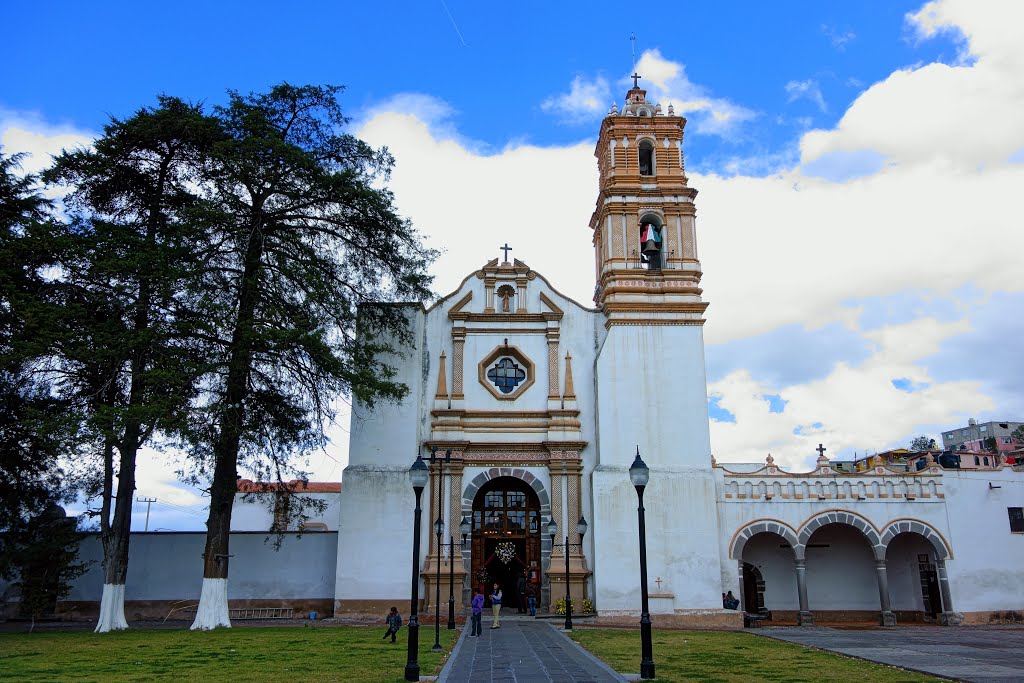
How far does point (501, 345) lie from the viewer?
77.9 ft

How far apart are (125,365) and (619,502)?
12642mm

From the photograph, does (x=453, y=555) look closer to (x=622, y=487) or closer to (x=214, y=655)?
(x=622, y=487)

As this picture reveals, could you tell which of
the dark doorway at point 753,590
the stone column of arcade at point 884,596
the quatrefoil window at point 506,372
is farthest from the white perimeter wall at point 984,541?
the quatrefoil window at point 506,372

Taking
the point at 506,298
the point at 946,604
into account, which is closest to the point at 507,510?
the point at 506,298

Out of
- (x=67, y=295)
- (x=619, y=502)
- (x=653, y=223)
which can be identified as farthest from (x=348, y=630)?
(x=653, y=223)

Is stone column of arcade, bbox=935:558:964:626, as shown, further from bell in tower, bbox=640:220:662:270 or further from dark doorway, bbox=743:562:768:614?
bell in tower, bbox=640:220:662:270

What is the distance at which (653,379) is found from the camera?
22.9 m

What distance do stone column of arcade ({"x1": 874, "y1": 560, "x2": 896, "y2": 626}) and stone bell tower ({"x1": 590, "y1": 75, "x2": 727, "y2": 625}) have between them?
4.57 metres

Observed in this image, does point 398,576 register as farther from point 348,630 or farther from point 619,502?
point 619,502

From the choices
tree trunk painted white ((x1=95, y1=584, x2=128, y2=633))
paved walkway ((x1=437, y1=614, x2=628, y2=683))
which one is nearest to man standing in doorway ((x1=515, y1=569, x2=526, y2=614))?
paved walkway ((x1=437, y1=614, x2=628, y2=683))

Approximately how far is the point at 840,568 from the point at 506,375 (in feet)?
37.1

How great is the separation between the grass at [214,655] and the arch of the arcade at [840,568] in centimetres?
Result: 1068

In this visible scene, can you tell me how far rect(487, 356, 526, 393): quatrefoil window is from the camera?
23828 millimetres

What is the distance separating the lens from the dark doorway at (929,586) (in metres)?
23.3
